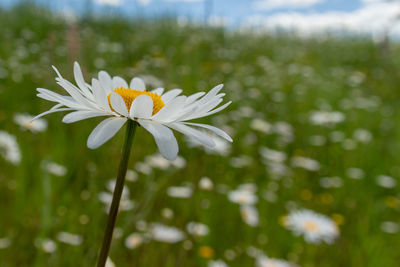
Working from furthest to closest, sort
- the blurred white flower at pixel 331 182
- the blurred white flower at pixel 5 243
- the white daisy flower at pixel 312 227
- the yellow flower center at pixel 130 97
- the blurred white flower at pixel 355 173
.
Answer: the blurred white flower at pixel 355 173, the blurred white flower at pixel 331 182, the white daisy flower at pixel 312 227, the blurred white flower at pixel 5 243, the yellow flower center at pixel 130 97

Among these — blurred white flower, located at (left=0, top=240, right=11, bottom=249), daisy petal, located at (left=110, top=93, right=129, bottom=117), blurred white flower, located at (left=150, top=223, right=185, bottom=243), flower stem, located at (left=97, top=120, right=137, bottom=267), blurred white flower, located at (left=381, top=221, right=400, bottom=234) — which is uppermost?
daisy petal, located at (left=110, top=93, right=129, bottom=117)

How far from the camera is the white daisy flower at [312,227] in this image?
4.26 feet

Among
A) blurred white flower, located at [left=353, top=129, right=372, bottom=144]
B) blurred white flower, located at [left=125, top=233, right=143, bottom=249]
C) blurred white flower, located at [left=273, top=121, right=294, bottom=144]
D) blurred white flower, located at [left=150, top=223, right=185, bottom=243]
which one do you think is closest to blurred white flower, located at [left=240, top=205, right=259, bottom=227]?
blurred white flower, located at [left=150, top=223, right=185, bottom=243]

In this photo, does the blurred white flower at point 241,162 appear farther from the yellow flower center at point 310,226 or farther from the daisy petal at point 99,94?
the daisy petal at point 99,94

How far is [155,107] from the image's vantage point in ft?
1.64

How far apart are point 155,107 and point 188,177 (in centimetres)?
124

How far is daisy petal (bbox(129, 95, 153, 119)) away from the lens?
0.39m

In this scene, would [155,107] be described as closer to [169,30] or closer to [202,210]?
[202,210]

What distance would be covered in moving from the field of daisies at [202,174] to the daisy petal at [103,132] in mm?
276

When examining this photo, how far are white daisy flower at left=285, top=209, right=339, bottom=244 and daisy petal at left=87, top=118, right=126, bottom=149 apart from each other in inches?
40.8

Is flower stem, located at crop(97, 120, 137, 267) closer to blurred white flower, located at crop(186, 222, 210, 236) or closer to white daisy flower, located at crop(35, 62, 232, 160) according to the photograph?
white daisy flower, located at crop(35, 62, 232, 160)

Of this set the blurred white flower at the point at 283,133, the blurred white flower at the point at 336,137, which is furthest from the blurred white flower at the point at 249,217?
the blurred white flower at the point at 336,137

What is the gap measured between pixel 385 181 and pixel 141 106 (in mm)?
2251

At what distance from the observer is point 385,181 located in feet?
7.65
